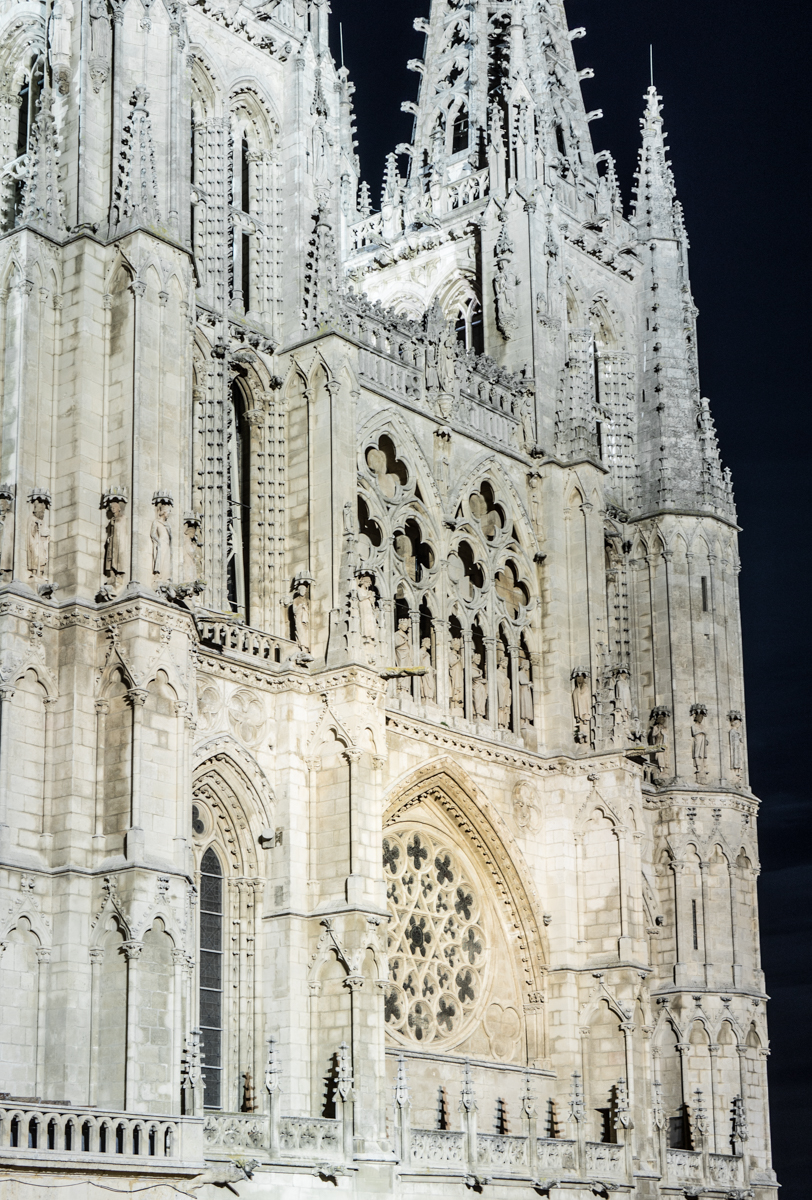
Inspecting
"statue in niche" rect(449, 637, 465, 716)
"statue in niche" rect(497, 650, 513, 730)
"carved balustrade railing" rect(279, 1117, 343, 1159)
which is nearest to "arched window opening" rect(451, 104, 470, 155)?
"statue in niche" rect(497, 650, 513, 730)

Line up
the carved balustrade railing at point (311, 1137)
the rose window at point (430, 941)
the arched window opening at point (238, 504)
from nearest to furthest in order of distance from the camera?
the carved balustrade railing at point (311, 1137) → the arched window opening at point (238, 504) → the rose window at point (430, 941)

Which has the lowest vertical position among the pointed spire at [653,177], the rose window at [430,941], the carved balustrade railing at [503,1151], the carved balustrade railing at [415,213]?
the carved balustrade railing at [503,1151]

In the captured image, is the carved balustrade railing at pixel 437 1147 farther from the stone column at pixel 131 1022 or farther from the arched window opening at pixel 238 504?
the arched window opening at pixel 238 504

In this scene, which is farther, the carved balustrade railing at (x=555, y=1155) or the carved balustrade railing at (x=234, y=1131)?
the carved balustrade railing at (x=555, y=1155)

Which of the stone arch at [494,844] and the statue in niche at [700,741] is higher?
the statue in niche at [700,741]

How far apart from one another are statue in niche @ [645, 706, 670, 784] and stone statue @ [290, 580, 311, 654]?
40.0 feet

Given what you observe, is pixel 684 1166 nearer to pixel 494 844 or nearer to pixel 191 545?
pixel 494 844

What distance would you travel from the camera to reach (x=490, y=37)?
48812mm

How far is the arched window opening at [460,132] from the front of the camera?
4862 cm

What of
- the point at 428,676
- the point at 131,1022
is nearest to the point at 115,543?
the point at 131,1022

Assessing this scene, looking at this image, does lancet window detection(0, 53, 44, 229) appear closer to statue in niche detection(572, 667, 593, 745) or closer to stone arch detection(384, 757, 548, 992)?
stone arch detection(384, 757, 548, 992)

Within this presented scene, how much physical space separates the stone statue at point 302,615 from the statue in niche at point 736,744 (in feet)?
45.1

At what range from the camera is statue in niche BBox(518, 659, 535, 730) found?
134 feet

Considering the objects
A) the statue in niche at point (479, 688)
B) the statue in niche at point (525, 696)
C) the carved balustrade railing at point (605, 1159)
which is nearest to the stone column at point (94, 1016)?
the carved balustrade railing at point (605, 1159)
